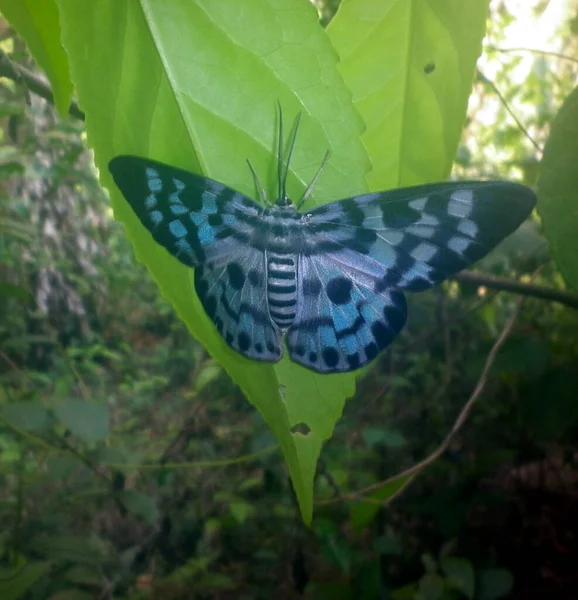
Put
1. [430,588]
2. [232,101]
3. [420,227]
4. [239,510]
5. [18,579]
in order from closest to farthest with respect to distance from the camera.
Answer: [232,101], [420,227], [18,579], [430,588], [239,510]

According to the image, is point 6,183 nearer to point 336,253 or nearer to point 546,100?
point 546,100

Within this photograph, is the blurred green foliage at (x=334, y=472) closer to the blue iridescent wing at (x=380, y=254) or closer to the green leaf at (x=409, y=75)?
the blue iridescent wing at (x=380, y=254)

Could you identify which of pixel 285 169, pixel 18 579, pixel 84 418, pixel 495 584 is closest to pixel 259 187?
pixel 285 169

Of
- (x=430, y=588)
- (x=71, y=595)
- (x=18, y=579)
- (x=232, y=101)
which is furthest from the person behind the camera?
(x=430, y=588)

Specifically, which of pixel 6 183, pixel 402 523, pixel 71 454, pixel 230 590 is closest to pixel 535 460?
pixel 402 523

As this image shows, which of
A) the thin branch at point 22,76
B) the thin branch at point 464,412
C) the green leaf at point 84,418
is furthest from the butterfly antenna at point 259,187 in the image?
the green leaf at point 84,418

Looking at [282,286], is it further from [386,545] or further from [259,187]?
[386,545]

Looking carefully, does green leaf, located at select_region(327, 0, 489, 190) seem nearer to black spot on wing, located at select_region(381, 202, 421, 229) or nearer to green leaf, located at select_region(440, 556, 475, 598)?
black spot on wing, located at select_region(381, 202, 421, 229)
